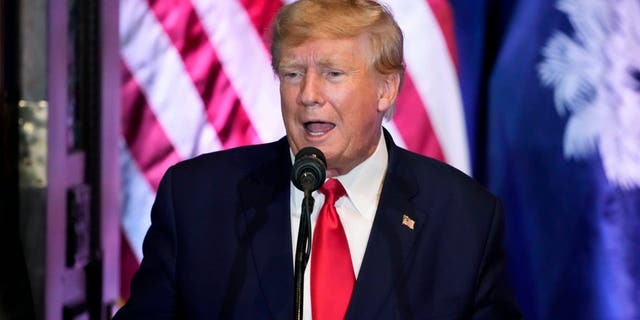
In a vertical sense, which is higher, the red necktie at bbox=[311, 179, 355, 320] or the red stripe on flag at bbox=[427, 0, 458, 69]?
the red stripe on flag at bbox=[427, 0, 458, 69]

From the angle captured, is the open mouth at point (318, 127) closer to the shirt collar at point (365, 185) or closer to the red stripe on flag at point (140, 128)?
the shirt collar at point (365, 185)

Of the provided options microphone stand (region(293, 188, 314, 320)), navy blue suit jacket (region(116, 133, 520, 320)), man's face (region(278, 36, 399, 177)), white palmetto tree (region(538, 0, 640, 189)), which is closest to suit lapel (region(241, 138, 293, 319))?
navy blue suit jacket (region(116, 133, 520, 320))

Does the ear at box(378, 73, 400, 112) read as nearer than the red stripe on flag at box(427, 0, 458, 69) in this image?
Yes

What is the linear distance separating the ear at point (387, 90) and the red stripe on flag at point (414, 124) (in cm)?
82

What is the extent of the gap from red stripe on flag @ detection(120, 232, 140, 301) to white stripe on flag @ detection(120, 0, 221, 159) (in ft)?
1.24

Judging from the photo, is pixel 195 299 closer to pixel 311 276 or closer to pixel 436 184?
pixel 311 276

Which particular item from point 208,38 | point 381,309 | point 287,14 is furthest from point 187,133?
point 381,309

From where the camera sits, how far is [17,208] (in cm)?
280

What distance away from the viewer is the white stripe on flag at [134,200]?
10.4 ft

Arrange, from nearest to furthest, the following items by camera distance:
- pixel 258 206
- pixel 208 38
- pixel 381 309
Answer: pixel 381 309
pixel 258 206
pixel 208 38

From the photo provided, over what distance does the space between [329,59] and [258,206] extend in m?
0.39

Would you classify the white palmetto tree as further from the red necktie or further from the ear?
the red necktie

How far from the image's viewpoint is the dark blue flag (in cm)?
291

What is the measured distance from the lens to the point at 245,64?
3133 mm
